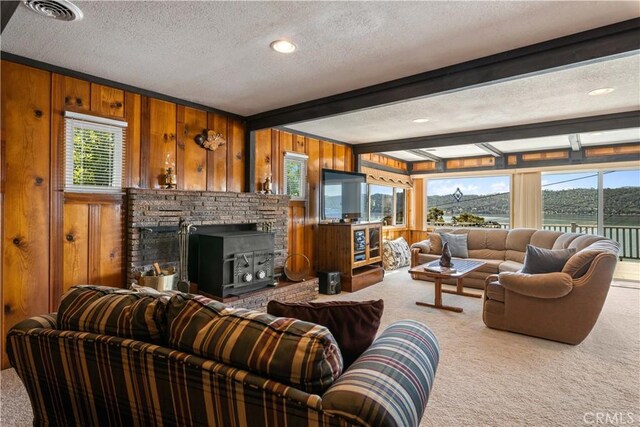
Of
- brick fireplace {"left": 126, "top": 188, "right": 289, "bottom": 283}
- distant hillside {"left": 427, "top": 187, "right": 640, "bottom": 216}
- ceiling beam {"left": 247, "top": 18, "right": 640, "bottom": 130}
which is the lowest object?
brick fireplace {"left": 126, "top": 188, "right": 289, "bottom": 283}

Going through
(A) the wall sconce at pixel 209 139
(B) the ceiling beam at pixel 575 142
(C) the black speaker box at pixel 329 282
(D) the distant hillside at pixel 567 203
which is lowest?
(C) the black speaker box at pixel 329 282

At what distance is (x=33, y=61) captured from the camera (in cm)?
256

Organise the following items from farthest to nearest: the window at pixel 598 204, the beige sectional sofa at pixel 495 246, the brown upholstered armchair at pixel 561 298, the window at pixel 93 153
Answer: the window at pixel 598 204 < the beige sectional sofa at pixel 495 246 < the brown upholstered armchair at pixel 561 298 < the window at pixel 93 153

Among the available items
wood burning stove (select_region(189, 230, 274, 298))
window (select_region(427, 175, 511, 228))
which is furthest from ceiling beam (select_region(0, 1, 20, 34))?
window (select_region(427, 175, 511, 228))

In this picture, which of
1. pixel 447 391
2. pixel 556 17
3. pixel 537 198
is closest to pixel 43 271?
pixel 447 391

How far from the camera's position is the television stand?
501cm

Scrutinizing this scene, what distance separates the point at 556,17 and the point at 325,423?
95.8 inches

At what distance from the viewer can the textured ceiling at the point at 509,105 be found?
9.47 ft

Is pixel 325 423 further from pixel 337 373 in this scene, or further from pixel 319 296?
pixel 319 296

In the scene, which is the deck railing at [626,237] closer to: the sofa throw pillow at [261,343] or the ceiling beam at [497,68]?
the ceiling beam at [497,68]

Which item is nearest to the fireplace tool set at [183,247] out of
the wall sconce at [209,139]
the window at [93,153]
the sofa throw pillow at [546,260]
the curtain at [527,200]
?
the window at [93,153]

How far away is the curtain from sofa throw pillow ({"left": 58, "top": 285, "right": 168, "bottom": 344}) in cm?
706

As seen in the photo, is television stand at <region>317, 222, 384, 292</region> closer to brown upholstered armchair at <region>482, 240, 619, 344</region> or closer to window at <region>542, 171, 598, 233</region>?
brown upholstered armchair at <region>482, 240, 619, 344</region>

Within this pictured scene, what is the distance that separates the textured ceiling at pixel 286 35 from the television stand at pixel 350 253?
2.56 m
